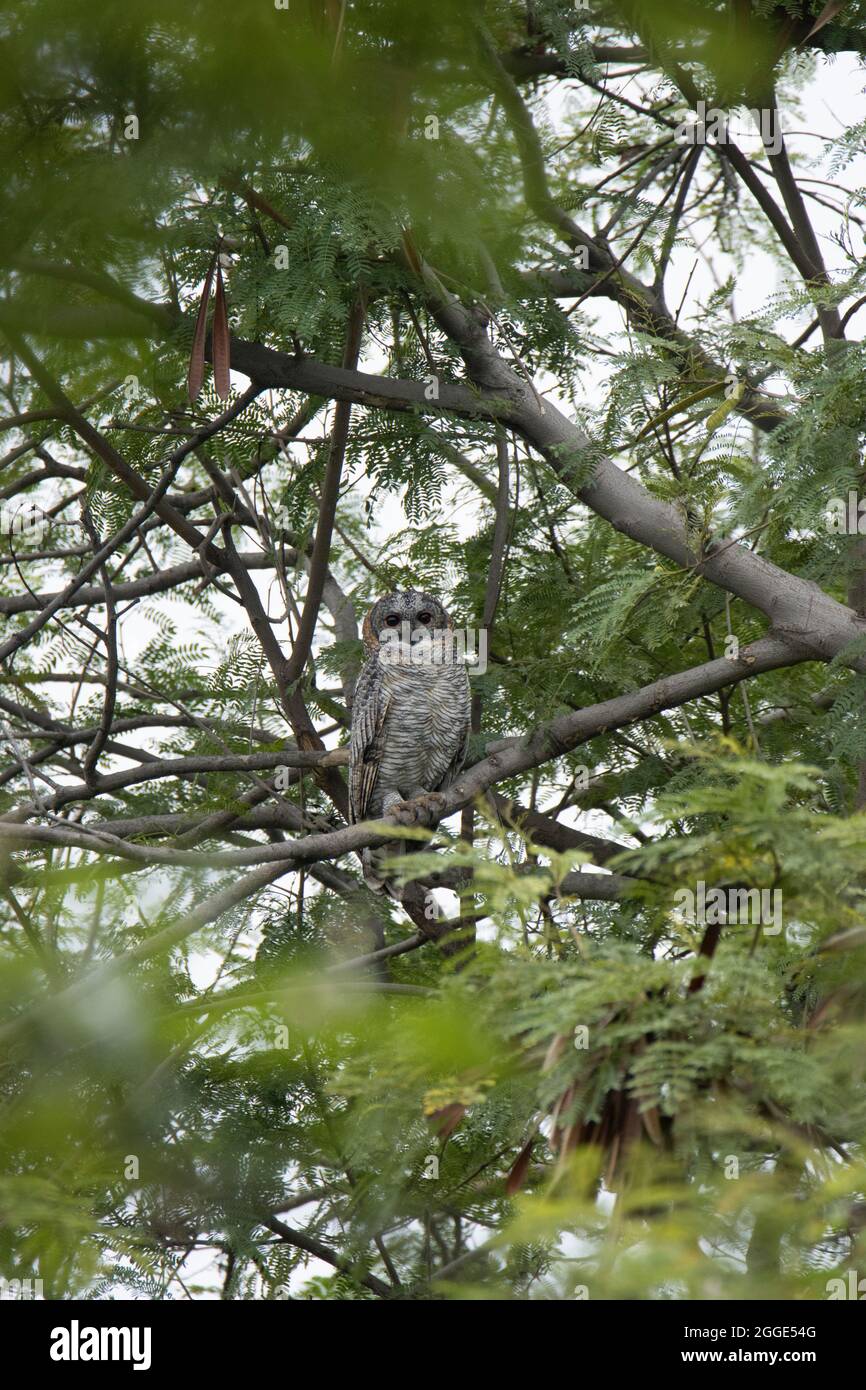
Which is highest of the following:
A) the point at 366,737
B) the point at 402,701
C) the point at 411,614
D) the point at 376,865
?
the point at 411,614

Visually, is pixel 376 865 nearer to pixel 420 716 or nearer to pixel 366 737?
pixel 366 737

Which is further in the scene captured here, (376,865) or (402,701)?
(402,701)

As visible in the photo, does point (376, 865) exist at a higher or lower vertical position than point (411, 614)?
lower

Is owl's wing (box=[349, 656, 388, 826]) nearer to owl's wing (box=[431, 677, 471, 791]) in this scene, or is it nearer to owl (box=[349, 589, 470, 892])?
owl (box=[349, 589, 470, 892])

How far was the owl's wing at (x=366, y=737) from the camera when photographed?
586cm

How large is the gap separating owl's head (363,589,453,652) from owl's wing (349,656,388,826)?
0.17m

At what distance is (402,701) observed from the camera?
19.5ft

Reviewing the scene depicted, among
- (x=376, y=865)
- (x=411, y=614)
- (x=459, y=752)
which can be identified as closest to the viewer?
(x=376, y=865)

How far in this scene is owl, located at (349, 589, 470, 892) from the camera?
19.2 feet

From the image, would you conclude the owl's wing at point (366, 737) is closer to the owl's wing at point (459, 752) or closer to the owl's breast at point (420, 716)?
the owl's breast at point (420, 716)

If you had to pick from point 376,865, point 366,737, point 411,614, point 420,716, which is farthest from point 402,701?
point 376,865

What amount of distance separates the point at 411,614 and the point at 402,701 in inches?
14.9

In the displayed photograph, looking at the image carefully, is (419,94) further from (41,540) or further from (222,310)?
(41,540)

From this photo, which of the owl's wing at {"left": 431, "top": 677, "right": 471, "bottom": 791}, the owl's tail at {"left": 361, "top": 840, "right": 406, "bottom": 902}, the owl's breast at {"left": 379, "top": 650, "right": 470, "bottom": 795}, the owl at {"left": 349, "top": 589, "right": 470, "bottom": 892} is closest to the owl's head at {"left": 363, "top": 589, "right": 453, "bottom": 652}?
the owl at {"left": 349, "top": 589, "right": 470, "bottom": 892}
